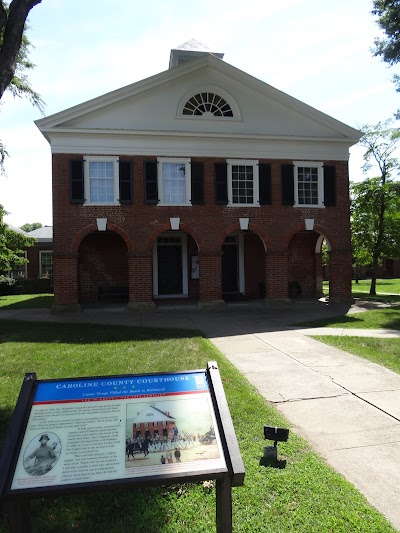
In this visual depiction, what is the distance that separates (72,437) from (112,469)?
1.09 ft

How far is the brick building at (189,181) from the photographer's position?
15500mm

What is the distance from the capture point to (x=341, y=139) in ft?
56.6

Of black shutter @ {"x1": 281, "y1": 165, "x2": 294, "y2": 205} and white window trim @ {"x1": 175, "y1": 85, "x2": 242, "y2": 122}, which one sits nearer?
white window trim @ {"x1": 175, "y1": 85, "x2": 242, "y2": 122}

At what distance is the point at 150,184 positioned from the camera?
15.9 metres

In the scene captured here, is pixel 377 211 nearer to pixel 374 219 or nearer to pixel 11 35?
pixel 374 219

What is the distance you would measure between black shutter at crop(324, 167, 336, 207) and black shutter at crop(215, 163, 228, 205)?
173 inches

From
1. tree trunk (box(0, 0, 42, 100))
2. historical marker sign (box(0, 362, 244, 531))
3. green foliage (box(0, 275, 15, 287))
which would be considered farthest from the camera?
green foliage (box(0, 275, 15, 287))

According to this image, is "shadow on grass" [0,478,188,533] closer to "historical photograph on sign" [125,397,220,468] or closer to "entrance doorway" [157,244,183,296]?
"historical photograph on sign" [125,397,220,468]

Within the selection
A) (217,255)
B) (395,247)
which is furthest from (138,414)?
(395,247)

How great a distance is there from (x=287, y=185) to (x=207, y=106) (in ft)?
15.2

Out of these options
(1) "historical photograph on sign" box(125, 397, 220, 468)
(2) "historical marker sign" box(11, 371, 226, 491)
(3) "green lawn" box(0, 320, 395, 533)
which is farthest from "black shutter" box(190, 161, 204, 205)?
(1) "historical photograph on sign" box(125, 397, 220, 468)

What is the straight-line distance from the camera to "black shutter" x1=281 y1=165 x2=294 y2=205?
16969 mm

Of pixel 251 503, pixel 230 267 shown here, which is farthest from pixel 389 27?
pixel 251 503

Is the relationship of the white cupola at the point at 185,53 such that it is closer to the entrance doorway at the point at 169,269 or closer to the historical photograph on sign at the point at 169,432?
the entrance doorway at the point at 169,269
